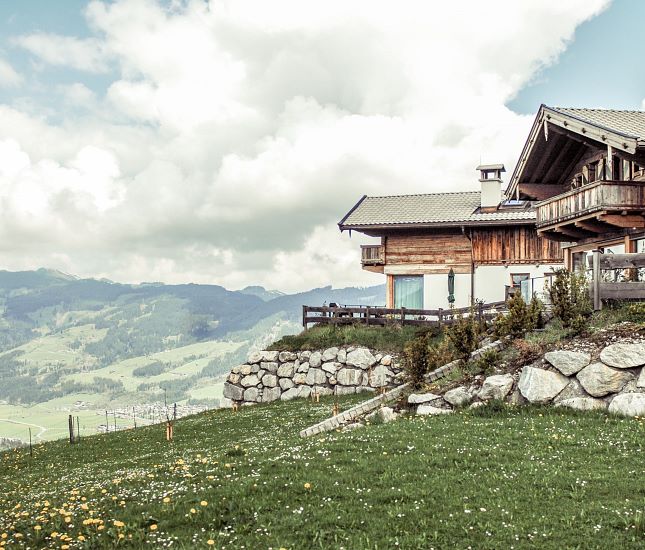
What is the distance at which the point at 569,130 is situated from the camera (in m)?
29.0

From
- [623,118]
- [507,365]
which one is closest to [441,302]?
[623,118]

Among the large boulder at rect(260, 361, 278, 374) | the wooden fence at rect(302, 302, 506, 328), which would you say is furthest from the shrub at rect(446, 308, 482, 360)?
the large boulder at rect(260, 361, 278, 374)

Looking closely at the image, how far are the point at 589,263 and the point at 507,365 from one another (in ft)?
19.3

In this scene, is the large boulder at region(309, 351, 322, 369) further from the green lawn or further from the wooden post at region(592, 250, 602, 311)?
the green lawn

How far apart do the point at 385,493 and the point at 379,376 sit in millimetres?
22491

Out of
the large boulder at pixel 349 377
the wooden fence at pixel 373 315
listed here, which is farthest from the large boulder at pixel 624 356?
the large boulder at pixel 349 377

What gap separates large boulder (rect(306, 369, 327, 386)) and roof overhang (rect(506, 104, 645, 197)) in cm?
1632

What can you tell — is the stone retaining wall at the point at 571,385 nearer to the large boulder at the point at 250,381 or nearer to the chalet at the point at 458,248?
the large boulder at the point at 250,381

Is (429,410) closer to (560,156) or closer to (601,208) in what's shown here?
(601,208)

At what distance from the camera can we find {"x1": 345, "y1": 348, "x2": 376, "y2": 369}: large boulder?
32969 millimetres

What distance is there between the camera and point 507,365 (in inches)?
749

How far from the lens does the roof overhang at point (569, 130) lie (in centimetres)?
2402

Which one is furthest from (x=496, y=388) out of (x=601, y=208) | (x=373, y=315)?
(x=373, y=315)

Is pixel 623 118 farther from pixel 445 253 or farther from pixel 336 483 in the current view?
pixel 336 483
